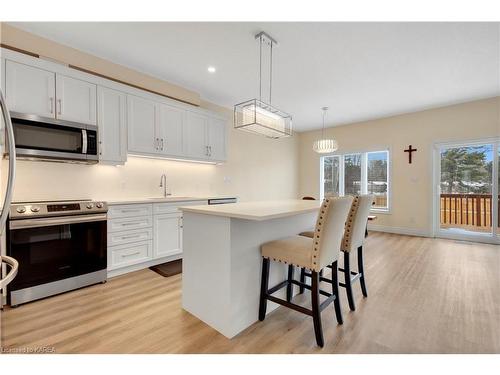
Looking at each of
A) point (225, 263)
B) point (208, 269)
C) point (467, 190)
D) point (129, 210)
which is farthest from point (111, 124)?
point (467, 190)

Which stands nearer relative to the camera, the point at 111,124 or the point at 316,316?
the point at 316,316

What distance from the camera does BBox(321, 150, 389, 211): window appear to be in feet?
19.4

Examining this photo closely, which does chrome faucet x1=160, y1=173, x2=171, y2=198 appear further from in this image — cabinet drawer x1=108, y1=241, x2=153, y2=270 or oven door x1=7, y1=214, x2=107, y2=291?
oven door x1=7, y1=214, x2=107, y2=291

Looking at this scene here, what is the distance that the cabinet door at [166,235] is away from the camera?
130 inches

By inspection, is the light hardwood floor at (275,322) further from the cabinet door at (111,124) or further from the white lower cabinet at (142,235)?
the cabinet door at (111,124)

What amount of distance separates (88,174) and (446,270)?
475 cm

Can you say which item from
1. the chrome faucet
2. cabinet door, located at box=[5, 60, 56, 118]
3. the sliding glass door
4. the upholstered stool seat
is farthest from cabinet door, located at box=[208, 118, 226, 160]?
the sliding glass door

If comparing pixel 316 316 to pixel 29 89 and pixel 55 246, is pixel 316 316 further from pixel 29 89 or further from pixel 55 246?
pixel 29 89

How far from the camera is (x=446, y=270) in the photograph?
3.21 meters

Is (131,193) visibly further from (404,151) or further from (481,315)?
(404,151)

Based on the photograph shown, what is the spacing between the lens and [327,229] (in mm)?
1747

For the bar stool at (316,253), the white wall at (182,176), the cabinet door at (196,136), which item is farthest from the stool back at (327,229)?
the white wall at (182,176)

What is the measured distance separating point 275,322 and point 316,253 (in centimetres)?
74
